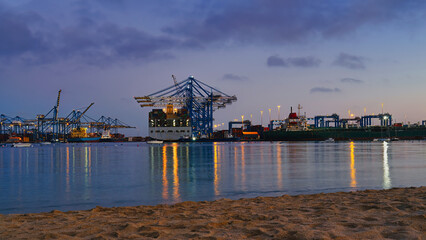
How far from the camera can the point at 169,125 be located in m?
140

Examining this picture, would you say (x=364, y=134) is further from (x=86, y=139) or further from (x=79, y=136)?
(x=79, y=136)

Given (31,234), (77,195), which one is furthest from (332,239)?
(77,195)

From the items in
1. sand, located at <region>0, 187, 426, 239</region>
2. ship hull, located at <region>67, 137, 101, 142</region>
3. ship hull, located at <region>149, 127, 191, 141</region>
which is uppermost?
ship hull, located at <region>149, 127, 191, 141</region>

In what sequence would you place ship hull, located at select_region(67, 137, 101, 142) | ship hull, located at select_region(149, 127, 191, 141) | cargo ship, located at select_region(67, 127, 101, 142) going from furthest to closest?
cargo ship, located at select_region(67, 127, 101, 142), ship hull, located at select_region(67, 137, 101, 142), ship hull, located at select_region(149, 127, 191, 141)

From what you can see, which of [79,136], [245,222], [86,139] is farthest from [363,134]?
[245,222]

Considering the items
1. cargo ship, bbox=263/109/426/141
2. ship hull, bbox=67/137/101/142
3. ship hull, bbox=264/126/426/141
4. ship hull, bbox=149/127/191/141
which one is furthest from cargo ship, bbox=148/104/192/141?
ship hull, bbox=67/137/101/142

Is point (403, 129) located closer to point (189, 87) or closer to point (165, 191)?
point (189, 87)

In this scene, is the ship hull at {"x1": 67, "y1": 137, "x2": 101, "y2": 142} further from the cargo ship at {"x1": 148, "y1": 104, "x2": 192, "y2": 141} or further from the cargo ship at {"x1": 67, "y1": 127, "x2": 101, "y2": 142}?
the cargo ship at {"x1": 148, "y1": 104, "x2": 192, "y2": 141}

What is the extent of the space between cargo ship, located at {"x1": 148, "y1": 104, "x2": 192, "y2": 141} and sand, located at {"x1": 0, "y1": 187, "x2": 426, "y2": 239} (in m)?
129

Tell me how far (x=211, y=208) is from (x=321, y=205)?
272 cm

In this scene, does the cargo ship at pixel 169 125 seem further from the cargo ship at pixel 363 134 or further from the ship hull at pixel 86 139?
the ship hull at pixel 86 139

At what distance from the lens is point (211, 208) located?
8688 mm

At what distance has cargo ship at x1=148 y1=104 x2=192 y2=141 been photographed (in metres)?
138

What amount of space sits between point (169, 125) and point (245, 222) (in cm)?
13451
